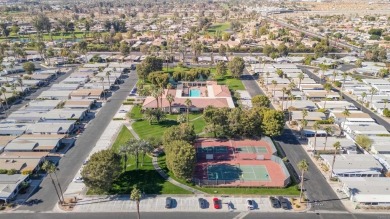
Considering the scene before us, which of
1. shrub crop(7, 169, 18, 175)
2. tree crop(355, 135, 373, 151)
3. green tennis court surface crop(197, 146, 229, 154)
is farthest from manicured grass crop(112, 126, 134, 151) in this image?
tree crop(355, 135, 373, 151)

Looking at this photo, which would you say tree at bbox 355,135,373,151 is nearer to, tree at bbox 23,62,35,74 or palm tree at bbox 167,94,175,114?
palm tree at bbox 167,94,175,114

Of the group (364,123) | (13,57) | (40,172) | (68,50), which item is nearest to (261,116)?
(364,123)

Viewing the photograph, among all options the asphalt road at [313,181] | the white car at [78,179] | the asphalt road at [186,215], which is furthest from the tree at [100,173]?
the asphalt road at [313,181]

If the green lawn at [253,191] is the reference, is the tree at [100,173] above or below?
above

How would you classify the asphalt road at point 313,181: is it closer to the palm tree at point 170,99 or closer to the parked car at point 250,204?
the parked car at point 250,204

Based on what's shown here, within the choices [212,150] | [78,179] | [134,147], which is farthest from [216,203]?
[78,179]

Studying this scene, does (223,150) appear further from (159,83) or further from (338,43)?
(338,43)
